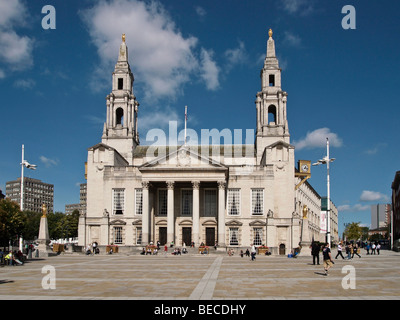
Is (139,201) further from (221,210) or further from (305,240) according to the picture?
(305,240)

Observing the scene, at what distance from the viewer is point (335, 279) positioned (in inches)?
828

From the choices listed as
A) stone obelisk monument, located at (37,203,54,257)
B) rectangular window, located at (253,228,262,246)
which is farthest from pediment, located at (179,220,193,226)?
stone obelisk monument, located at (37,203,54,257)

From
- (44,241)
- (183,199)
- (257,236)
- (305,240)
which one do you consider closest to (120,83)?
(183,199)

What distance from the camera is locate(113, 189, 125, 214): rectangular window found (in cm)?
6191

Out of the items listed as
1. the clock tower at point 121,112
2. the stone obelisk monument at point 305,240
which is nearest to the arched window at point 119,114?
the clock tower at point 121,112

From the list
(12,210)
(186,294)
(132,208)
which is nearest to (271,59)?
(132,208)

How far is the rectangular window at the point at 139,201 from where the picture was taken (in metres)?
61.4

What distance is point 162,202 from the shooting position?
62125 mm

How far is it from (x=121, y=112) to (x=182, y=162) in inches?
769

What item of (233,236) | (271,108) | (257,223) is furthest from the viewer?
(271,108)

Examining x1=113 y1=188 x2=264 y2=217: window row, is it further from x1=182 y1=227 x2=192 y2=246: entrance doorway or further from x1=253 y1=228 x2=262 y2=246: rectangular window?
x1=253 y1=228 x2=262 y2=246: rectangular window

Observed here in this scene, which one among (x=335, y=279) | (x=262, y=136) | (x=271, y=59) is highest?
(x=271, y=59)

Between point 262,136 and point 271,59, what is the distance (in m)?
12.8
